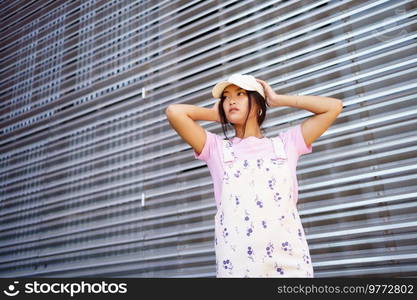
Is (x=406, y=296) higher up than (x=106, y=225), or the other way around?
(x=106, y=225)

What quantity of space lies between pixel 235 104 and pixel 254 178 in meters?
0.23

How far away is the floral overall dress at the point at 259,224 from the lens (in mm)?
1004

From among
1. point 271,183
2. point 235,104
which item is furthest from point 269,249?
point 235,104

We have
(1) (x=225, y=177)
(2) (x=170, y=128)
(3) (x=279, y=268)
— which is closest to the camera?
(3) (x=279, y=268)

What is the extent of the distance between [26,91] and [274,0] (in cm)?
183

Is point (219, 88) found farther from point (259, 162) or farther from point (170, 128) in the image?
point (170, 128)

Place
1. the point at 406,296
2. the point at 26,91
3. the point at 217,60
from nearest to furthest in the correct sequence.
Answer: the point at 406,296, the point at 217,60, the point at 26,91

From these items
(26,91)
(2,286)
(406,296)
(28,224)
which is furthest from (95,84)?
(406,296)

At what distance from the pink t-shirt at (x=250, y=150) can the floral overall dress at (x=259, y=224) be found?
0.9 inches

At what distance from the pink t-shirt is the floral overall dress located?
2 cm

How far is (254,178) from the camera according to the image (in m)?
1.09

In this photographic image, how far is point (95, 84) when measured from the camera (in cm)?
244

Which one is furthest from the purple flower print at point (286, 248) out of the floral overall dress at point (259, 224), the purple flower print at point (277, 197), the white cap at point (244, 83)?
the white cap at point (244, 83)

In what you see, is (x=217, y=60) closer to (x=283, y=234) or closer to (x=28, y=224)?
(x=283, y=234)
